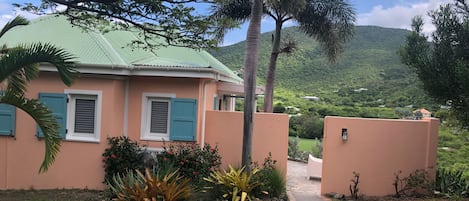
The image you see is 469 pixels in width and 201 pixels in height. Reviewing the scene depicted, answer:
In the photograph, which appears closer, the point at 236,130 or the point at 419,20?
the point at 419,20

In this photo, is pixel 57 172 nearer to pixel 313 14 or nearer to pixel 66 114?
pixel 66 114

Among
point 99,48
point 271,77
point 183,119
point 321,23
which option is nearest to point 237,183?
point 183,119

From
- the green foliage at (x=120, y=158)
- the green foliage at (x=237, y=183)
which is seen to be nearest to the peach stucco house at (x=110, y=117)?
the green foliage at (x=120, y=158)

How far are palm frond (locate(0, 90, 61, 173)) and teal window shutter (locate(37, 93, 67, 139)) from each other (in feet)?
10.1

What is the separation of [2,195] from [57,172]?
1314 mm

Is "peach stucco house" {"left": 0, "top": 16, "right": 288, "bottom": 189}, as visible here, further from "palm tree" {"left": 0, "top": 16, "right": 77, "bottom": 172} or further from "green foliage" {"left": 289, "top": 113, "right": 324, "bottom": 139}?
"green foliage" {"left": 289, "top": 113, "right": 324, "bottom": 139}

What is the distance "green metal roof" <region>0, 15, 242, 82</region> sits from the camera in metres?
10.5

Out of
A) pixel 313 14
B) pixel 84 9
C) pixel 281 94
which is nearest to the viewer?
pixel 84 9

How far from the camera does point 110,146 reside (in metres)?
10.5

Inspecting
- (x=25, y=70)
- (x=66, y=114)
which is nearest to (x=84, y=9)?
(x=25, y=70)

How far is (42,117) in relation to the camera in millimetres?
7301

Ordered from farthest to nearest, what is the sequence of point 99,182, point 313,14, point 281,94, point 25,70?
point 281,94
point 313,14
point 99,182
point 25,70

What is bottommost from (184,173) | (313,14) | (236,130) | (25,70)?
(184,173)

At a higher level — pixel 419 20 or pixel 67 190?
pixel 419 20
